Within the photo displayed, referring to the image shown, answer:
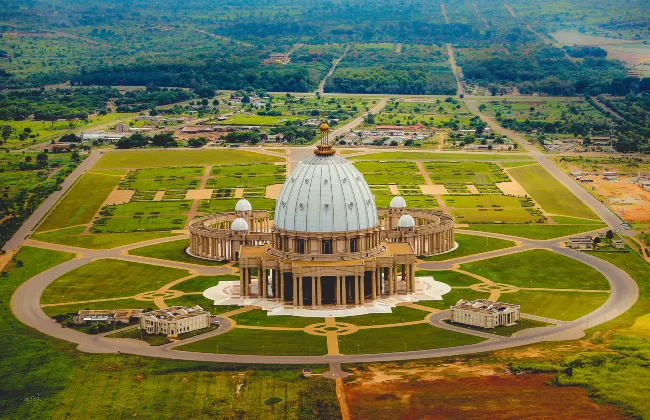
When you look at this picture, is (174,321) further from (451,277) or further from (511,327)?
(451,277)

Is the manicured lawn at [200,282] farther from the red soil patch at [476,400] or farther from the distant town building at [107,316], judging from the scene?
the red soil patch at [476,400]

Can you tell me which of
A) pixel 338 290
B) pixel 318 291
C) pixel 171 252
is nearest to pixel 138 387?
pixel 318 291

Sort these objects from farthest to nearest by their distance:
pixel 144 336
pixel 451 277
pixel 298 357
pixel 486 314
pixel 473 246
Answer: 1. pixel 473 246
2. pixel 451 277
3. pixel 486 314
4. pixel 144 336
5. pixel 298 357

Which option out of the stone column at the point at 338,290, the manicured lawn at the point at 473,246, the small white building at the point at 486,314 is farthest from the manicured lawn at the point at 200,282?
the small white building at the point at 486,314

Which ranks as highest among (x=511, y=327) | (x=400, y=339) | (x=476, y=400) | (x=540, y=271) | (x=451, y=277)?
(x=540, y=271)

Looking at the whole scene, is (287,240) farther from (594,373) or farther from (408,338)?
(594,373)

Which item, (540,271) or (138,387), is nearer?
(138,387)

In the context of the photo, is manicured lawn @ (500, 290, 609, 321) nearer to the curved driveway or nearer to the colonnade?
the curved driveway

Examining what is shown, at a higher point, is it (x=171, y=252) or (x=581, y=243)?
(x=581, y=243)
